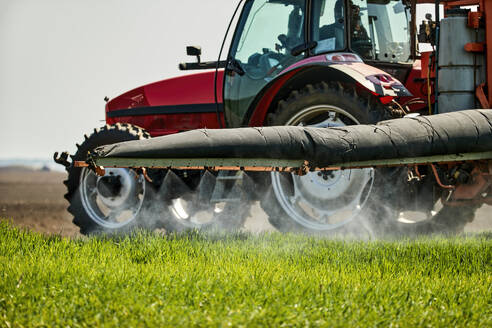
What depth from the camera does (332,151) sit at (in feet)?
14.7

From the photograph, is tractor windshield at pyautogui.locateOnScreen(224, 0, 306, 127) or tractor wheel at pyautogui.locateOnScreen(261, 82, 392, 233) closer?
tractor wheel at pyautogui.locateOnScreen(261, 82, 392, 233)

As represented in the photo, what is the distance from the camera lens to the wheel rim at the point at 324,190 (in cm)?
595

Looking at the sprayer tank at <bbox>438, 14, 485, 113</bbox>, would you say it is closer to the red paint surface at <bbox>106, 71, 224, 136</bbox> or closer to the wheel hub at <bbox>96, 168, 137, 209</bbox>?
the red paint surface at <bbox>106, 71, 224, 136</bbox>

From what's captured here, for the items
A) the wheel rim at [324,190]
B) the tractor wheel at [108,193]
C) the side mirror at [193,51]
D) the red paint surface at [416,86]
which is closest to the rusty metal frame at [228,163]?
the wheel rim at [324,190]

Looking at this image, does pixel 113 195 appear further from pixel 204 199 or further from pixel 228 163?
pixel 228 163

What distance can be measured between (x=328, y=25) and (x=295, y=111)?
960 millimetres

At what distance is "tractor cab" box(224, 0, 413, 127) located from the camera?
640 centimetres

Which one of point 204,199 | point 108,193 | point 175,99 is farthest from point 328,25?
point 108,193

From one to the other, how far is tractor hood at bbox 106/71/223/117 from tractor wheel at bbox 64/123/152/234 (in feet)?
3.43

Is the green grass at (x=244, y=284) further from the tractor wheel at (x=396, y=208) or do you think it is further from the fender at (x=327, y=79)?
the fender at (x=327, y=79)

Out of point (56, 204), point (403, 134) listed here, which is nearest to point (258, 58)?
point (403, 134)

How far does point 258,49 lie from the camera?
7.04m

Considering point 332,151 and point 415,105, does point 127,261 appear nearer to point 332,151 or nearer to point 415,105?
point 332,151

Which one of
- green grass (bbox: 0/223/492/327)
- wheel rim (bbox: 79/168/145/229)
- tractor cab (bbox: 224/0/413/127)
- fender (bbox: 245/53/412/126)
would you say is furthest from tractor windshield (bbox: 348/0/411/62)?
wheel rim (bbox: 79/168/145/229)
